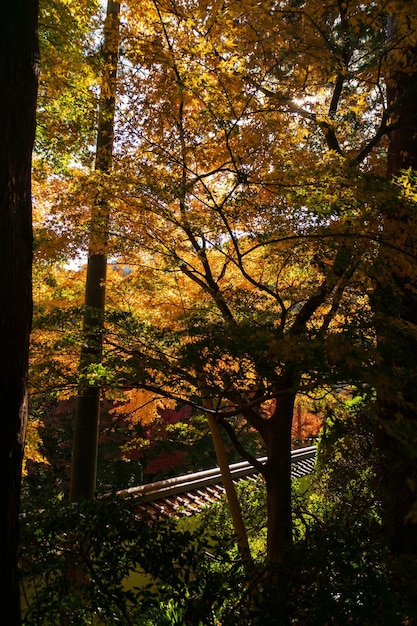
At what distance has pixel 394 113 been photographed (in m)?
4.82

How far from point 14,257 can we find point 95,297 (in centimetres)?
409

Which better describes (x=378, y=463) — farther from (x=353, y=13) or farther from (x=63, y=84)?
(x=63, y=84)

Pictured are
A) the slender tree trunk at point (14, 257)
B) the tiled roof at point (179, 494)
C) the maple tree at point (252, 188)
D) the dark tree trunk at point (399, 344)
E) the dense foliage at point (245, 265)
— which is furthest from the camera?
the tiled roof at point (179, 494)

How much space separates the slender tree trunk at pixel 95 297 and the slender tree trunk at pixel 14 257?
4.11ft

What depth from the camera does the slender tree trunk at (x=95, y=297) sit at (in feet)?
14.7

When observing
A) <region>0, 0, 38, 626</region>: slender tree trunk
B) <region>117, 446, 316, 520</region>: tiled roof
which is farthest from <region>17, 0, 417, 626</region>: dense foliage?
<region>117, 446, 316, 520</region>: tiled roof

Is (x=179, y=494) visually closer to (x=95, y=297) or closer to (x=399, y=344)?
(x=95, y=297)

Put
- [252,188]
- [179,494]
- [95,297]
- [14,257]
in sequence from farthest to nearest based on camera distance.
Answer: [179,494], [95,297], [252,188], [14,257]

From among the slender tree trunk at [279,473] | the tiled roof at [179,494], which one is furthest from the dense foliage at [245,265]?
the tiled roof at [179,494]

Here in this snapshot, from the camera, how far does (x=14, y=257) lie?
223cm

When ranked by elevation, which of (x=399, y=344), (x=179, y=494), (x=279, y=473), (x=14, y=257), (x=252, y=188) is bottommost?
(x=279, y=473)

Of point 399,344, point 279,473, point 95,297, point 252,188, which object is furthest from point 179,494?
point 399,344

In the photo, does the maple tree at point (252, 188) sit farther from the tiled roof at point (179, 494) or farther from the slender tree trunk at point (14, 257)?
the tiled roof at point (179, 494)

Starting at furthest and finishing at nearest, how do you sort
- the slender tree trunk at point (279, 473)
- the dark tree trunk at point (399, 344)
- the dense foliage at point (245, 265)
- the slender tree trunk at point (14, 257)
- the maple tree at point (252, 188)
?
the slender tree trunk at point (279, 473)
the maple tree at point (252, 188)
the dense foliage at point (245, 265)
the dark tree trunk at point (399, 344)
the slender tree trunk at point (14, 257)
